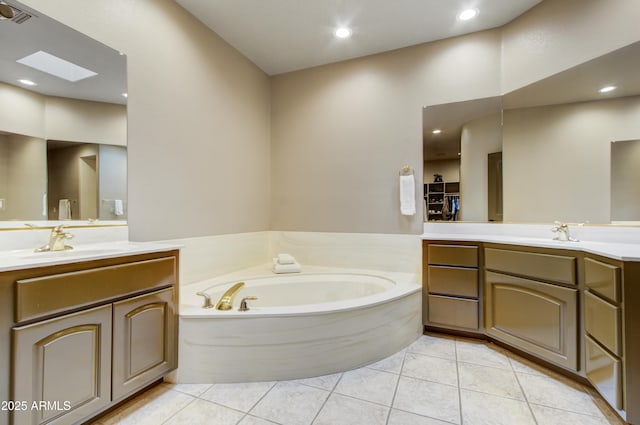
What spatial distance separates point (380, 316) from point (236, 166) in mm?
1922

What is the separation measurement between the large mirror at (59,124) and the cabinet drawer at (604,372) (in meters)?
2.83

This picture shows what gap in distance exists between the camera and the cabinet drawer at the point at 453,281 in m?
2.29

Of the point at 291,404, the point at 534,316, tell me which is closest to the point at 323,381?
the point at 291,404

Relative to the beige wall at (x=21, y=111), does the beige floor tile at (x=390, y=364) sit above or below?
below

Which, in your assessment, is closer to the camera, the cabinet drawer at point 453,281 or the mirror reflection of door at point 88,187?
the mirror reflection of door at point 88,187

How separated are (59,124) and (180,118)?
2.50 ft

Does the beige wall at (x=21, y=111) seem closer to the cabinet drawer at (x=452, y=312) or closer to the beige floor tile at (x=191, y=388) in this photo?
the beige floor tile at (x=191, y=388)

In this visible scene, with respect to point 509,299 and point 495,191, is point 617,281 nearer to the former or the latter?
point 509,299

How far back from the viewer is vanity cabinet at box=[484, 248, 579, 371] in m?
1.74

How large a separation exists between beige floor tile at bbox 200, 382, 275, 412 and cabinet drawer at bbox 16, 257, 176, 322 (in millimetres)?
682

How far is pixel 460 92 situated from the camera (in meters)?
2.67

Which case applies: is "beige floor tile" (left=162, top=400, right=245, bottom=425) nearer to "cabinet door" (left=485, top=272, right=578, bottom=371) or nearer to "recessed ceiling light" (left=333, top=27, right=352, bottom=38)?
"cabinet door" (left=485, top=272, right=578, bottom=371)

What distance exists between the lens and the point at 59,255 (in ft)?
4.54

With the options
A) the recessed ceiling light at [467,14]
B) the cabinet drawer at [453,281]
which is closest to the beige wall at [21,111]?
the cabinet drawer at [453,281]
